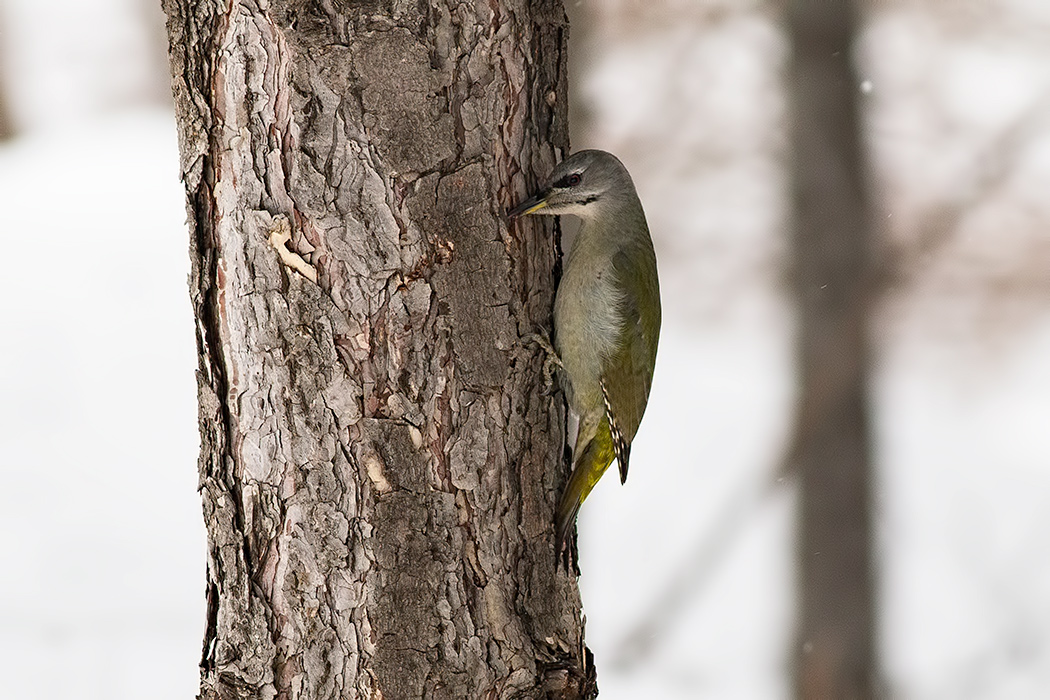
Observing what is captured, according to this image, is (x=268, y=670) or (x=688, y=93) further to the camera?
(x=688, y=93)

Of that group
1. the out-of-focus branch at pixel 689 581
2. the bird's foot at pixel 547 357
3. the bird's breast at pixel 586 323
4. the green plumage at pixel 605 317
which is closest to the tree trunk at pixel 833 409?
the out-of-focus branch at pixel 689 581

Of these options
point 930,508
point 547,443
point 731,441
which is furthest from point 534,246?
point 930,508

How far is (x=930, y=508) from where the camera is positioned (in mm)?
5715

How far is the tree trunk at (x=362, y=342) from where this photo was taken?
2133mm

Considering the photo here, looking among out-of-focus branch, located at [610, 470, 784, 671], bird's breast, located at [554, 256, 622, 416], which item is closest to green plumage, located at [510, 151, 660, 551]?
bird's breast, located at [554, 256, 622, 416]

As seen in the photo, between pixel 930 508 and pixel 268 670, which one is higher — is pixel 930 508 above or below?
below

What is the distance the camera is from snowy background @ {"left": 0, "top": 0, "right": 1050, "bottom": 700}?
535 centimetres

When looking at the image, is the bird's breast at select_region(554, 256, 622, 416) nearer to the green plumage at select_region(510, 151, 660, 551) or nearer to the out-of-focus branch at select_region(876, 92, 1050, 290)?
the green plumage at select_region(510, 151, 660, 551)

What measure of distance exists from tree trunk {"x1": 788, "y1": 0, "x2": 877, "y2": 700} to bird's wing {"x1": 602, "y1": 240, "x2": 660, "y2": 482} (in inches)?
97.1

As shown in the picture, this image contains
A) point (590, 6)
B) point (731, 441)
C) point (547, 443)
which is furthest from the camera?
point (731, 441)

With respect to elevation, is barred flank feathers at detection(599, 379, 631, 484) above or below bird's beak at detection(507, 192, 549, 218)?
below

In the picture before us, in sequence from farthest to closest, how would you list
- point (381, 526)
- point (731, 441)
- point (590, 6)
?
1. point (731, 441)
2. point (590, 6)
3. point (381, 526)

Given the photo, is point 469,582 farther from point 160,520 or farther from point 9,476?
point 9,476

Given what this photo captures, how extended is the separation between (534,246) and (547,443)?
463 mm
